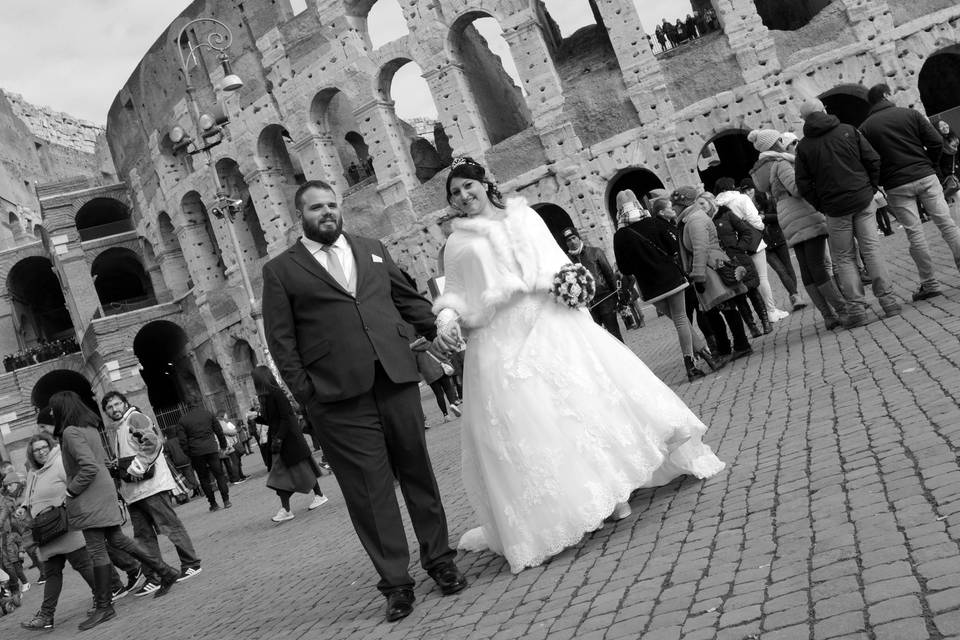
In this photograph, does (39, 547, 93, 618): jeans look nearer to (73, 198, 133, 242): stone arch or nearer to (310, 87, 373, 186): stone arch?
(310, 87, 373, 186): stone arch

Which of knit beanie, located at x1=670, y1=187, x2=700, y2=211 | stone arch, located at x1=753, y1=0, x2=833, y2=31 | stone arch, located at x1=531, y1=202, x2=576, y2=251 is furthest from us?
stone arch, located at x1=753, y1=0, x2=833, y2=31

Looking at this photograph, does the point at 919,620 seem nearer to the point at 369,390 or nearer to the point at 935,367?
the point at 369,390

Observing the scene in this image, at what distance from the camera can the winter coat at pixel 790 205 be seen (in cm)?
856

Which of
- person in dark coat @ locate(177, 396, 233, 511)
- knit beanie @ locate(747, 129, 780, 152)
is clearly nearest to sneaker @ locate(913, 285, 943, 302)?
knit beanie @ locate(747, 129, 780, 152)

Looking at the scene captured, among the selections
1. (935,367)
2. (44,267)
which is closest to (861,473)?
(935,367)

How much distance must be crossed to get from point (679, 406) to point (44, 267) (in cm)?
4080

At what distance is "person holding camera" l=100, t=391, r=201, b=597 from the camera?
7902 mm

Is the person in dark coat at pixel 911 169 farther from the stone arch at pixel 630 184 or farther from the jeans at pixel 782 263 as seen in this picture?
the stone arch at pixel 630 184

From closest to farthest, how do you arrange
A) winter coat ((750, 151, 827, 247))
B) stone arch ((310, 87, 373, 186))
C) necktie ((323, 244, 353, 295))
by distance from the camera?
necktie ((323, 244, 353, 295))
winter coat ((750, 151, 827, 247))
stone arch ((310, 87, 373, 186))

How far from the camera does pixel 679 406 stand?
4.79 m

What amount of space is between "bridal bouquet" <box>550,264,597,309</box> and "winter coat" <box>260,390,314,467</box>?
568 cm

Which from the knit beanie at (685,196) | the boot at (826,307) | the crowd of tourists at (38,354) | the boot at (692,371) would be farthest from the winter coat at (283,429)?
the crowd of tourists at (38,354)

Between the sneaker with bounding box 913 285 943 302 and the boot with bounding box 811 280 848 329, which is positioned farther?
the boot with bounding box 811 280 848 329

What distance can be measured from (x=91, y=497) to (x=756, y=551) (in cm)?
562
